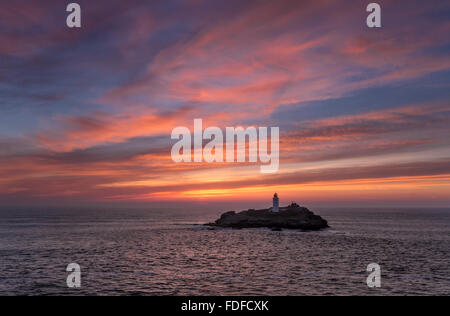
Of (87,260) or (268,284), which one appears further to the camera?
(87,260)

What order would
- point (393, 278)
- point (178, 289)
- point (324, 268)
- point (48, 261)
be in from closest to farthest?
point (178, 289)
point (393, 278)
point (324, 268)
point (48, 261)

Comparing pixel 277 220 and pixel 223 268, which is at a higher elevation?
pixel 223 268

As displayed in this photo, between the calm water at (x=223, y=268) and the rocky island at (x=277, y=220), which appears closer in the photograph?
the calm water at (x=223, y=268)

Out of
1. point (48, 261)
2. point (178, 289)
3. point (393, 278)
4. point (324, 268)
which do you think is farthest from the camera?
point (48, 261)

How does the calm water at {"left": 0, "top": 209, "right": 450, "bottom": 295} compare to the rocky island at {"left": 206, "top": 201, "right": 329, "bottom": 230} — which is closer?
the calm water at {"left": 0, "top": 209, "right": 450, "bottom": 295}

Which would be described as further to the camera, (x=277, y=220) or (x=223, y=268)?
(x=277, y=220)

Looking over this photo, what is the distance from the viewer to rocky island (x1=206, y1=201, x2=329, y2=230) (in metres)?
105

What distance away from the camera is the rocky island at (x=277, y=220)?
104875 millimetres

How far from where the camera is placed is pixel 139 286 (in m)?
35.1

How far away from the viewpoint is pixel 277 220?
10894 centimetres
